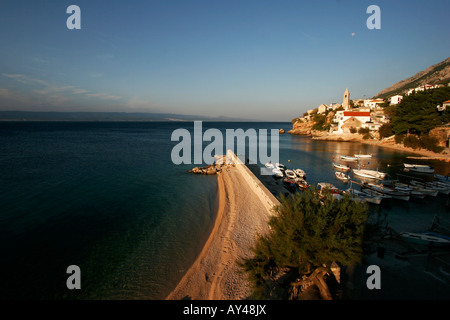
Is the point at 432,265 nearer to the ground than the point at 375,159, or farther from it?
nearer to the ground

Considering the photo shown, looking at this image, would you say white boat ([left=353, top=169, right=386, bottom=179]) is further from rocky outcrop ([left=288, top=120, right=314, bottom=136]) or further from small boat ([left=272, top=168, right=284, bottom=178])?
rocky outcrop ([left=288, top=120, right=314, bottom=136])

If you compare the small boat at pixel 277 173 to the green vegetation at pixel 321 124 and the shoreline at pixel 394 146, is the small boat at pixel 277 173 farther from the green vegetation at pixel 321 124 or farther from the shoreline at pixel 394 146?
the green vegetation at pixel 321 124

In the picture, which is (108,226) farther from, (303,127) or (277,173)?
(303,127)

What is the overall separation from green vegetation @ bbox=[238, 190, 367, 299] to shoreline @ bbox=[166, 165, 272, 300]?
133 centimetres

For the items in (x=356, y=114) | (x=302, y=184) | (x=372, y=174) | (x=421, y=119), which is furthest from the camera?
(x=356, y=114)

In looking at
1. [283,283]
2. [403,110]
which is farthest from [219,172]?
[403,110]

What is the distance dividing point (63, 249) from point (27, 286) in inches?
110

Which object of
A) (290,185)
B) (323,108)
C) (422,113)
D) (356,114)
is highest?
(323,108)

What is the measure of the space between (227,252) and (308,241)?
597cm

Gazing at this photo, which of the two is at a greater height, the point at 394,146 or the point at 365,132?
the point at 365,132

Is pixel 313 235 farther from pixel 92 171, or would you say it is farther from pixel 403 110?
pixel 403 110

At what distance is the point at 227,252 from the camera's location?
1186cm

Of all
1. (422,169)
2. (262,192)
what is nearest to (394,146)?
(422,169)

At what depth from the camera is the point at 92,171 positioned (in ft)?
98.1
